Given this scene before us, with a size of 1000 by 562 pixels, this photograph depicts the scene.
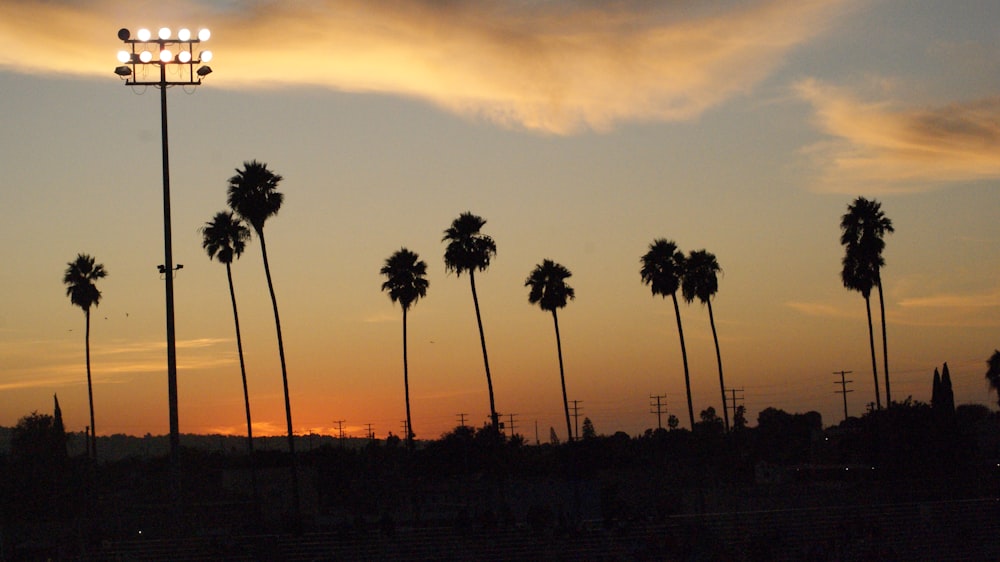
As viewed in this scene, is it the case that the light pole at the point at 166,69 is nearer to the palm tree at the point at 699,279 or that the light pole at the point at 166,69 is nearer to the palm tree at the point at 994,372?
the palm tree at the point at 699,279

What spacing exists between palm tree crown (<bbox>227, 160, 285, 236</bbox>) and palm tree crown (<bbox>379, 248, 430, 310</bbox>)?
12.5 m

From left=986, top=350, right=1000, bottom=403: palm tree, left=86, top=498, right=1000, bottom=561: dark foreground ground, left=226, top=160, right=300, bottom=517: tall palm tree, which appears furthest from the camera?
left=986, top=350, right=1000, bottom=403: palm tree

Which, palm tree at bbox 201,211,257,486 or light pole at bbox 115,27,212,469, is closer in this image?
light pole at bbox 115,27,212,469

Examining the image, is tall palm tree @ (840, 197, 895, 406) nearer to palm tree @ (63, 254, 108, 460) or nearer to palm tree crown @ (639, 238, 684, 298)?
palm tree crown @ (639, 238, 684, 298)

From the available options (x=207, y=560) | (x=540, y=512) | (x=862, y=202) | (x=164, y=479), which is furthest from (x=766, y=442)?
(x=207, y=560)

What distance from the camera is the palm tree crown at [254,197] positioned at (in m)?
53.3

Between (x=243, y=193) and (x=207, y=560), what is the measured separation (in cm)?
3062

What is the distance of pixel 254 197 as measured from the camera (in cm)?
5338

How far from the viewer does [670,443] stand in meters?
85.8

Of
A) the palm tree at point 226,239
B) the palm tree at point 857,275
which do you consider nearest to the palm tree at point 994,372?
the palm tree at point 857,275

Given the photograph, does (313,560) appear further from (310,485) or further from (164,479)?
(164,479)

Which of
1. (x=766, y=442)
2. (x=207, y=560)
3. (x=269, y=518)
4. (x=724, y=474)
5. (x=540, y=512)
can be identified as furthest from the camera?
(x=766, y=442)

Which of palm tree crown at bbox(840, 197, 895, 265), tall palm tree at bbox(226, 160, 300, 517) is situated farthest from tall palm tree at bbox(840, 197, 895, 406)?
tall palm tree at bbox(226, 160, 300, 517)

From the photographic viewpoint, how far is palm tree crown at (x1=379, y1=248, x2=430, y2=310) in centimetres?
6512
